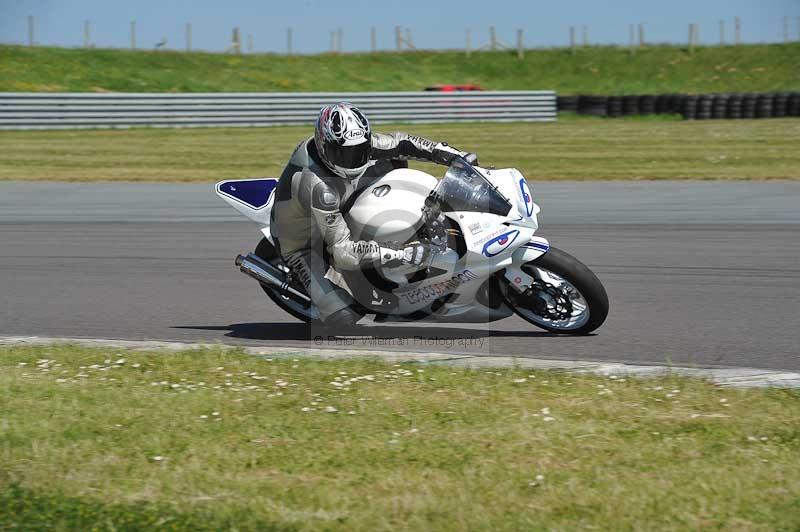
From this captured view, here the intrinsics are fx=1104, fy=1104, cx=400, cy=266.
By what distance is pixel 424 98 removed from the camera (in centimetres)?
2884

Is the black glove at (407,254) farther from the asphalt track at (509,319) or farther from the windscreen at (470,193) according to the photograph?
the asphalt track at (509,319)

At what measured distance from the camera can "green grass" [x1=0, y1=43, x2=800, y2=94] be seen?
4216cm

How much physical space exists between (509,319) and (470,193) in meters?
1.29

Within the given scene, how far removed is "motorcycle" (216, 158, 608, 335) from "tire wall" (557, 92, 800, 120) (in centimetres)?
2506

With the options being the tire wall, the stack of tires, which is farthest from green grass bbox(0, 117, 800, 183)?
the stack of tires

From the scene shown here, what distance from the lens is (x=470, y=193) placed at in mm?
6379

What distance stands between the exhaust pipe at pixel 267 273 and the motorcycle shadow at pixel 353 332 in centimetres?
27

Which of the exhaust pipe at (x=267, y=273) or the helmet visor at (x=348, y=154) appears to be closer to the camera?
the helmet visor at (x=348, y=154)

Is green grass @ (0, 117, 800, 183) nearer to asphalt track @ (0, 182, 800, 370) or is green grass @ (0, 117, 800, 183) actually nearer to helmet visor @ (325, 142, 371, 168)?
asphalt track @ (0, 182, 800, 370)

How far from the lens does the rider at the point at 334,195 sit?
252 inches

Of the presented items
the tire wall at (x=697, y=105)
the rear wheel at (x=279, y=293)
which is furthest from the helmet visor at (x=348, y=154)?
the tire wall at (x=697, y=105)

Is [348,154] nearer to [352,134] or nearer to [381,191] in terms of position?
[352,134]

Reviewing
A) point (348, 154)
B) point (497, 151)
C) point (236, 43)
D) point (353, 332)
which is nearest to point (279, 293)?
point (353, 332)

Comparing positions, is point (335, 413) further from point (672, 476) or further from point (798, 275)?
point (798, 275)
